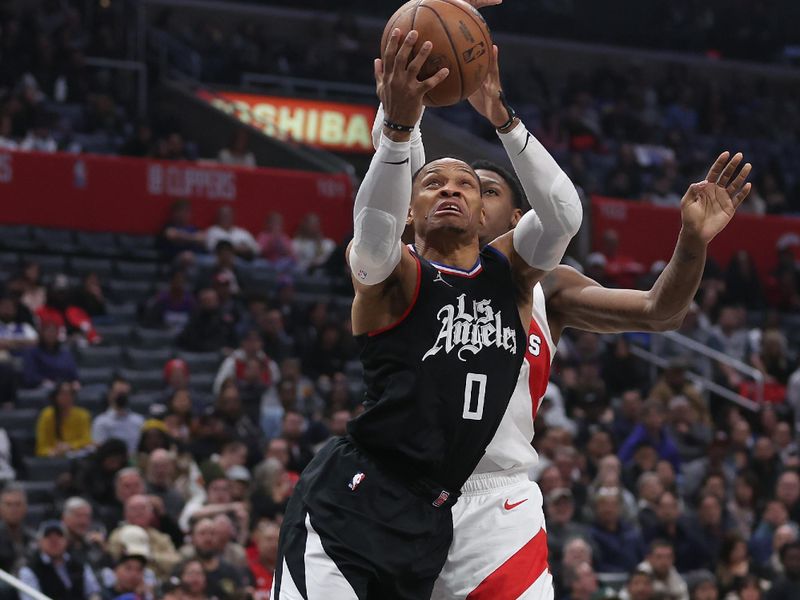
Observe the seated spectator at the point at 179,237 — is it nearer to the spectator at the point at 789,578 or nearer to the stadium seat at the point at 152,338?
the stadium seat at the point at 152,338

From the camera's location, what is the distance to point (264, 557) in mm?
9688

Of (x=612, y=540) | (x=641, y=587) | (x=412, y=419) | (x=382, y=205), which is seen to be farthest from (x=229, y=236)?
(x=382, y=205)

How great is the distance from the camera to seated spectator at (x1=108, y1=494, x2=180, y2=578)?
9.32 metres

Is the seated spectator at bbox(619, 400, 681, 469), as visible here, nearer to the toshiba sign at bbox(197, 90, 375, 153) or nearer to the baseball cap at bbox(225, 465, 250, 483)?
the baseball cap at bbox(225, 465, 250, 483)

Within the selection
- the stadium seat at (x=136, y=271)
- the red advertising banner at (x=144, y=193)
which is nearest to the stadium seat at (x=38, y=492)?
the stadium seat at (x=136, y=271)

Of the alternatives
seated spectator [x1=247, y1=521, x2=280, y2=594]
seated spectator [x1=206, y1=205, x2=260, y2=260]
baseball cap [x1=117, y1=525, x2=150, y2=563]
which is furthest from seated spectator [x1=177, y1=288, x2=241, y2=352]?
baseball cap [x1=117, y1=525, x2=150, y2=563]

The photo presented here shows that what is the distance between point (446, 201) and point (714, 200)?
88cm

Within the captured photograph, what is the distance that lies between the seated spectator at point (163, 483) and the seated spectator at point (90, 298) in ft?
11.1

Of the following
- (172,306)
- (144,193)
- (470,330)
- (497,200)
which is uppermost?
(497,200)

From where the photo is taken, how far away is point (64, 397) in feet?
36.8

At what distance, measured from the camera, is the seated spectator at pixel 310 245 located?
15859 mm

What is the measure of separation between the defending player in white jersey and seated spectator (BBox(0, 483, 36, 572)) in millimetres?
5110

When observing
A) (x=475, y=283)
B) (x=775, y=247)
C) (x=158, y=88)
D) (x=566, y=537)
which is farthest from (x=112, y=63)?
(x=475, y=283)

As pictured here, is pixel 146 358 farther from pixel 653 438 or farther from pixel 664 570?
pixel 664 570
